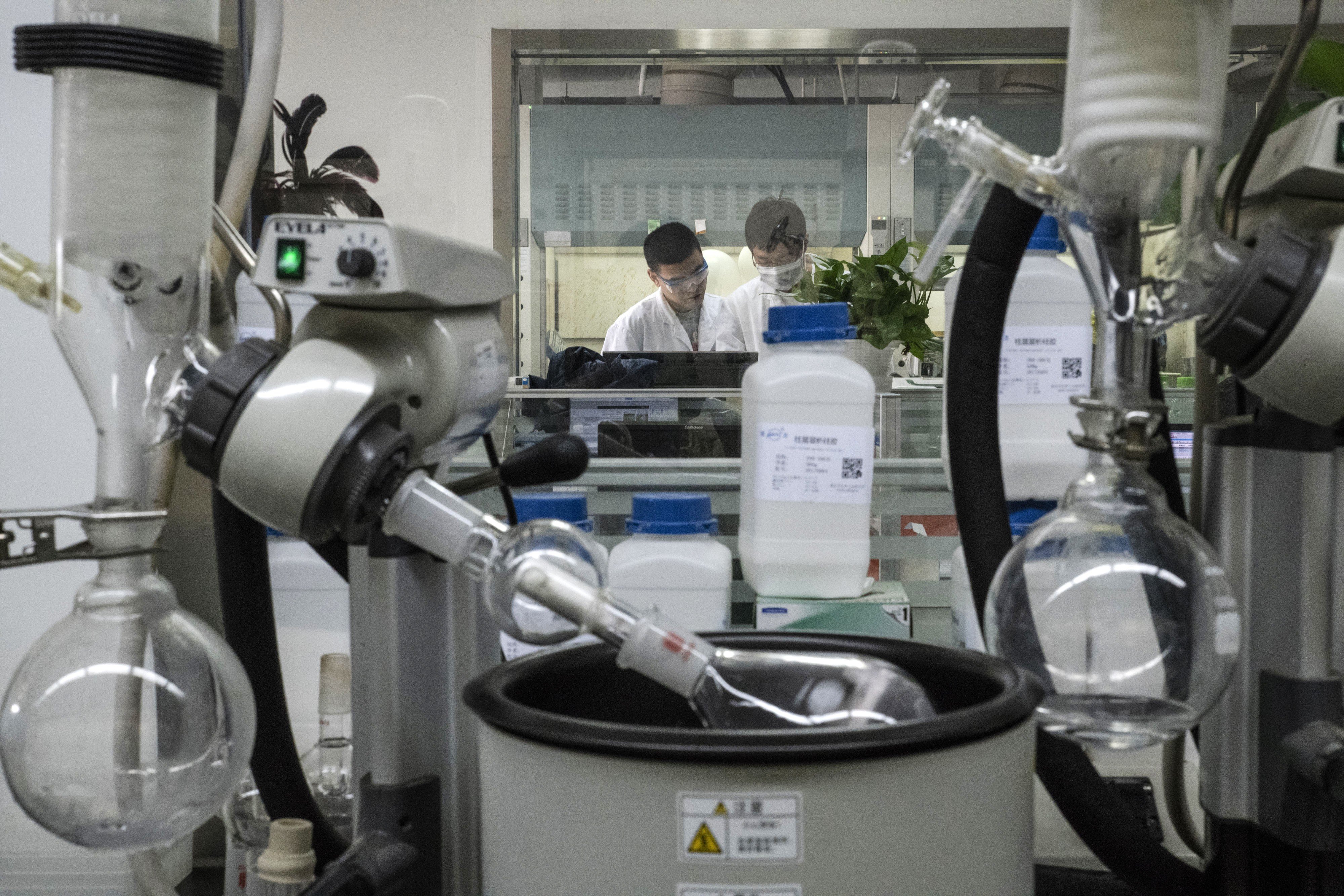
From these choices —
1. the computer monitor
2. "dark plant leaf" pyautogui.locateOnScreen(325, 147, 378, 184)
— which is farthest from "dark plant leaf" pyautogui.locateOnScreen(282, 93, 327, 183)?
the computer monitor

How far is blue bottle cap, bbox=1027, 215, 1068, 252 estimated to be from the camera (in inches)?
30.2

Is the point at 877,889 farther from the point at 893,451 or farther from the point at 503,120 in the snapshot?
the point at 503,120

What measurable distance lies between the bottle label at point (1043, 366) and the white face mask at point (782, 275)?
9.28 feet

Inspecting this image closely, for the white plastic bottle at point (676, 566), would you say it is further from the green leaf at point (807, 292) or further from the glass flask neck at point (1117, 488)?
the green leaf at point (807, 292)

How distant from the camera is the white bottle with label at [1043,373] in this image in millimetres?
800

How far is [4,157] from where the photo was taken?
2.89ft

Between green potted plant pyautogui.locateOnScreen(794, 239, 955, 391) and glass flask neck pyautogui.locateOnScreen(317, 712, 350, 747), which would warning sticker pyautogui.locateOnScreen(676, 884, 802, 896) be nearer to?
glass flask neck pyautogui.locateOnScreen(317, 712, 350, 747)

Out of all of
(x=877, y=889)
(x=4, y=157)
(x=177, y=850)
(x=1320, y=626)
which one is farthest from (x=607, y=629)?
(x=4, y=157)

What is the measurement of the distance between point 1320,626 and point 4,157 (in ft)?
3.21

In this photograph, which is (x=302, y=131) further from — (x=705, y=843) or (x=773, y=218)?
(x=705, y=843)

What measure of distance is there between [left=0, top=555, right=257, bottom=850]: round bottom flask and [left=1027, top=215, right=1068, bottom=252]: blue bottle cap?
23.3 inches

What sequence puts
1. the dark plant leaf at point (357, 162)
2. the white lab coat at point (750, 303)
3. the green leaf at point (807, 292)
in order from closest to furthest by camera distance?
1. the green leaf at point (807, 292)
2. the dark plant leaf at point (357, 162)
3. the white lab coat at point (750, 303)

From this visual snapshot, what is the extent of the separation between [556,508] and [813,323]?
0.25 meters

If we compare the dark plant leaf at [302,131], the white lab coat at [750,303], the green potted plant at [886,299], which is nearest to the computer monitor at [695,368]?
the white lab coat at [750,303]
